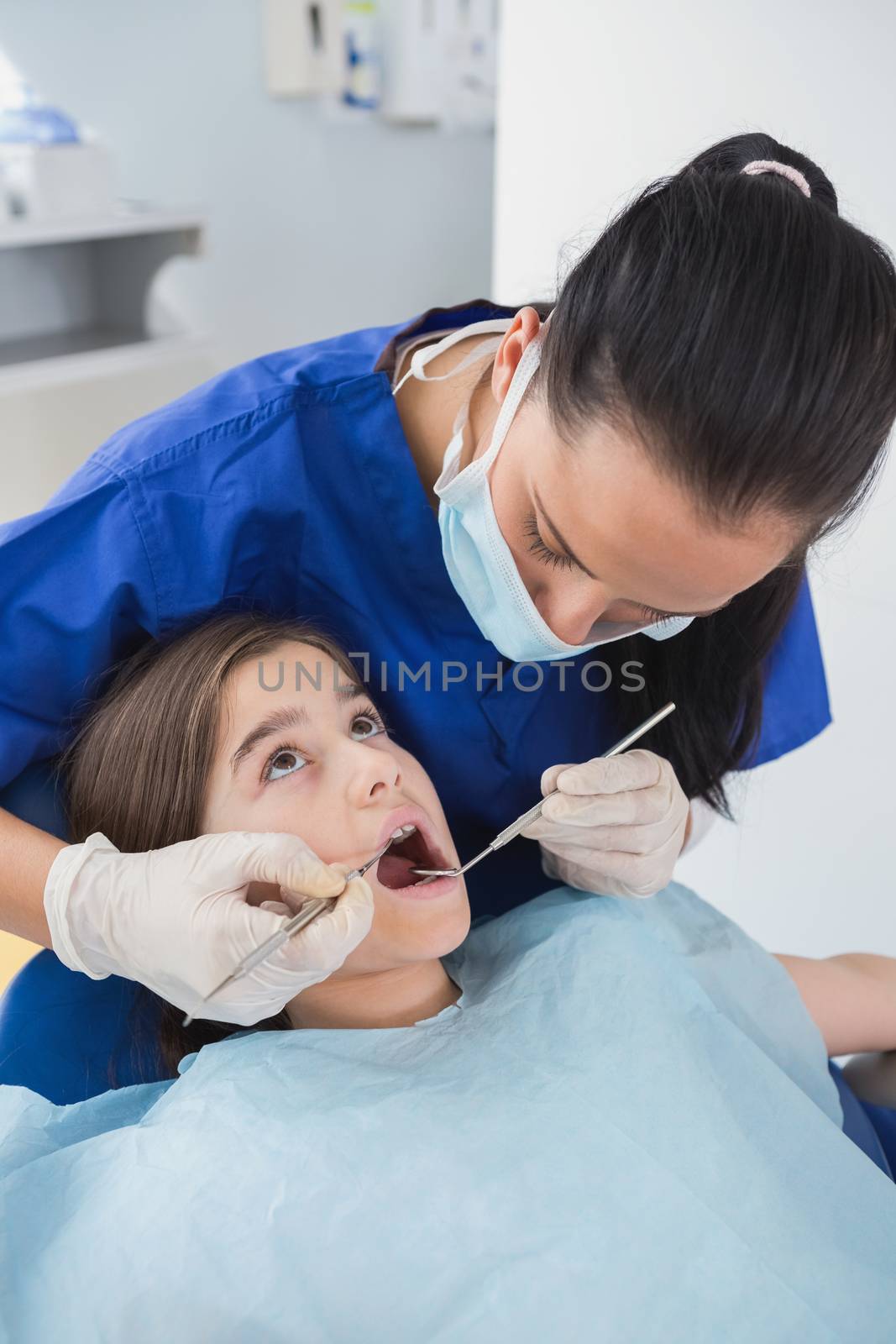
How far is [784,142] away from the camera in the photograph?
5.47 feet

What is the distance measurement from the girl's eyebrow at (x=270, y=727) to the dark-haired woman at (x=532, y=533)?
0.15 meters

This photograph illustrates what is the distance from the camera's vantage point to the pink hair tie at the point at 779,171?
99 cm

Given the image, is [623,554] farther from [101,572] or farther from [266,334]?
[266,334]

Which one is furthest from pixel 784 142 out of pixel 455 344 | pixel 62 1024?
pixel 62 1024

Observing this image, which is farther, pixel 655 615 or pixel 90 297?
pixel 90 297

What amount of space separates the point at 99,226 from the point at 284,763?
237 cm

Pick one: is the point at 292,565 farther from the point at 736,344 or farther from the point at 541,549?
the point at 736,344

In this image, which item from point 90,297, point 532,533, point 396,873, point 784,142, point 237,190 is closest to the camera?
point 532,533

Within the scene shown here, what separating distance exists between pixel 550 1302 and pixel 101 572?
2.48 feet

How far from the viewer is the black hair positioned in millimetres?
875

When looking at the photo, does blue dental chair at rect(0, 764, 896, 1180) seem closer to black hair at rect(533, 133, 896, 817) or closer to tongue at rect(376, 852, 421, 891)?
tongue at rect(376, 852, 421, 891)

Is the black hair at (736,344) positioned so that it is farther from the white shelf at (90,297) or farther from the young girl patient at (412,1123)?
the white shelf at (90,297)

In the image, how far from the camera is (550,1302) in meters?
0.90

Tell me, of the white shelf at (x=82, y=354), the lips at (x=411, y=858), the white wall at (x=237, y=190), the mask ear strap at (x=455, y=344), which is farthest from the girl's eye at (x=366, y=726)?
the white wall at (x=237, y=190)
